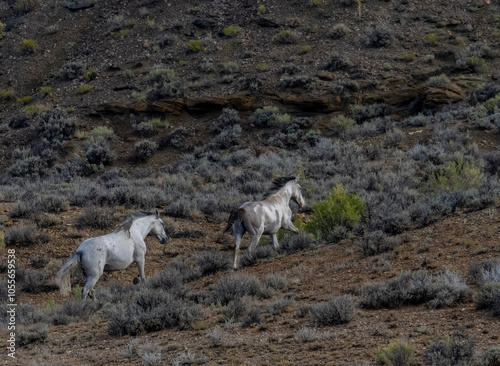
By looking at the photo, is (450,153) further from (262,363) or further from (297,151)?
(262,363)

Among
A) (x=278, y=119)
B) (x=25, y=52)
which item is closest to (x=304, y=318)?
(x=278, y=119)

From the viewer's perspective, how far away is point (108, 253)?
9.93 metres

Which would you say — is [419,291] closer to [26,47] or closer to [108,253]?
[108,253]

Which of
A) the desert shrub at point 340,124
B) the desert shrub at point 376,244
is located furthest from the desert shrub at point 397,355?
the desert shrub at point 340,124

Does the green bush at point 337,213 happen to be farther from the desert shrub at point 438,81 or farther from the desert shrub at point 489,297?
the desert shrub at point 438,81

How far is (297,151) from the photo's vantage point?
2439cm

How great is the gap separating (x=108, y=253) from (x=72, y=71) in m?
27.0

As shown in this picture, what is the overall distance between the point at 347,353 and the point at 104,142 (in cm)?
2338

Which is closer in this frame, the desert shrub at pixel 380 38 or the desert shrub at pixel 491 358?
the desert shrub at pixel 491 358

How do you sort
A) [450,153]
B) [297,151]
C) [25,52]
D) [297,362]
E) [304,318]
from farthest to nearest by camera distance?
1. [25,52]
2. [297,151]
3. [450,153]
4. [304,318]
5. [297,362]

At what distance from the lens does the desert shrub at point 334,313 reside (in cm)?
676

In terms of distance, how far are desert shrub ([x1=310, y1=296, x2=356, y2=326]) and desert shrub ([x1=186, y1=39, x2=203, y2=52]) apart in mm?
29497

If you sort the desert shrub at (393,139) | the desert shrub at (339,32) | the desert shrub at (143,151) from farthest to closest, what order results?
the desert shrub at (339,32), the desert shrub at (143,151), the desert shrub at (393,139)

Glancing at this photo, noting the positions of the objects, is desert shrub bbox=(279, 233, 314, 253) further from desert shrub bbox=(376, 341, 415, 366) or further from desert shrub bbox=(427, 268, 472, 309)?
desert shrub bbox=(376, 341, 415, 366)
